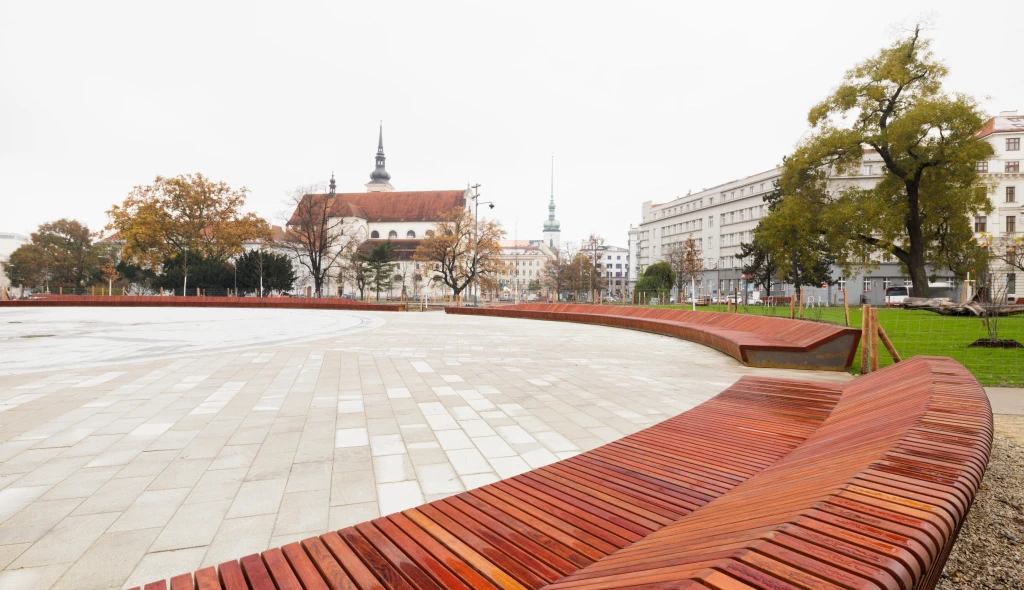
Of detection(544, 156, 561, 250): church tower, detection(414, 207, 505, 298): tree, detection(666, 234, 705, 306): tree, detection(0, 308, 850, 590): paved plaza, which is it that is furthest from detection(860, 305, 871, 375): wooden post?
detection(544, 156, 561, 250): church tower

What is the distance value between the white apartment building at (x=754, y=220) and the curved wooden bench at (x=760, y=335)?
2171 centimetres

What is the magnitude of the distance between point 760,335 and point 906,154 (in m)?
19.7

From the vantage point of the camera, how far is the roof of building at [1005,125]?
52.6 meters

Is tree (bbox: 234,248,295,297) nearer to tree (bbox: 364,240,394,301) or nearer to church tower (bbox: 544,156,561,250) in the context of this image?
tree (bbox: 364,240,394,301)

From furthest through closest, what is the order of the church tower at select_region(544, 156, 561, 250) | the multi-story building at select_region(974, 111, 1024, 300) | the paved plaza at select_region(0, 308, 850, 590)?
the church tower at select_region(544, 156, 561, 250) → the multi-story building at select_region(974, 111, 1024, 300) → the paved plaza at select_region(0, 308, 850, 590)

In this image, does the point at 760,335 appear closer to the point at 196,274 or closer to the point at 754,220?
the point at 196,274

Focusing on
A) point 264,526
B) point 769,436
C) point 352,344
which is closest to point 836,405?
point 769,436

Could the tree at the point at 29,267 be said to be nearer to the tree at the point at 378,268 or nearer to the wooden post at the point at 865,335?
the tree at the point at 378,268

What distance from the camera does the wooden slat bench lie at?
115 cm

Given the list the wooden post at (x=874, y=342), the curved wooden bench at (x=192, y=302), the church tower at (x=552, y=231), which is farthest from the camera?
the church tower at (x=552, y=231)

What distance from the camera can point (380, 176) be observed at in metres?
97.2

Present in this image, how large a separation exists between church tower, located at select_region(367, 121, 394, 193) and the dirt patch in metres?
98.0

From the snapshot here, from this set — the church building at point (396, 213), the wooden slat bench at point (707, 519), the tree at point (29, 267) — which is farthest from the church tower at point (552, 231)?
the wooden slat bench at point (707, 519)

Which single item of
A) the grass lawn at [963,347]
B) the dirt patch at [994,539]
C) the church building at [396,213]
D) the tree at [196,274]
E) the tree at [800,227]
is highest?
the church building at [396,213]
